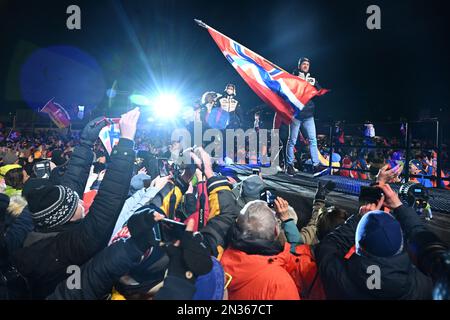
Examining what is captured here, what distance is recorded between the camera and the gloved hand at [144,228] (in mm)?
1429

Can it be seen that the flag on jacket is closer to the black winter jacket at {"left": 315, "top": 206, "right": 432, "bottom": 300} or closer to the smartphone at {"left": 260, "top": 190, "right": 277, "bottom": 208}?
the smartphone at {"left": 260, "top": 190, "right": 277, "bottom": 208}

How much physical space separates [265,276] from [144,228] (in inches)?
30.7

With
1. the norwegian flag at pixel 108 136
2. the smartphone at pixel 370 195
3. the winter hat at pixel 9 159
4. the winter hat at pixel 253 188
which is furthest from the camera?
the winter hat at pixel 9 159

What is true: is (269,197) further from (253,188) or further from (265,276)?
(265,276)

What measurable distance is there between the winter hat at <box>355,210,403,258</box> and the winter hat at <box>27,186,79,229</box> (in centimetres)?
174

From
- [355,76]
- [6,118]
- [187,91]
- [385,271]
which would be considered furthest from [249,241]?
[6,118]

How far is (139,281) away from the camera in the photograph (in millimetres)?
1501

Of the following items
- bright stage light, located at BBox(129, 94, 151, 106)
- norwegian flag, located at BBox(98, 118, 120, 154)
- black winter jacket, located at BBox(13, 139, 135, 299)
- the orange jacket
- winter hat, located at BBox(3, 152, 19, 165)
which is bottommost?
the orange jacket

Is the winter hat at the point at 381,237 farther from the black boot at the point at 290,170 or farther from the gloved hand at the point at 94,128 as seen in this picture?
the black boot at the point at 290,170

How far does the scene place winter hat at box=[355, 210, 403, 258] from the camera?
1528 millimetres

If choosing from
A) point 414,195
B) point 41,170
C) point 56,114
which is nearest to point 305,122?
point 414,195

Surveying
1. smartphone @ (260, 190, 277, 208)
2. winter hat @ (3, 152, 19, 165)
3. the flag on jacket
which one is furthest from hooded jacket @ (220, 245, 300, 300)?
the flag on jacket

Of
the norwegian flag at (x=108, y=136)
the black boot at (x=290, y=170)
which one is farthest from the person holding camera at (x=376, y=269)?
the black boot at (x=290, y=170)

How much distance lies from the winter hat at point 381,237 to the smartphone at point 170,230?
1.00 meters
